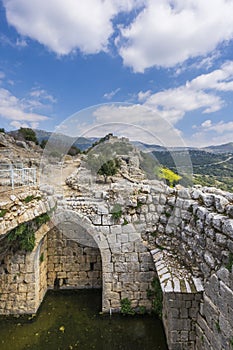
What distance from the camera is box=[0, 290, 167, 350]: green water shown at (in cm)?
505

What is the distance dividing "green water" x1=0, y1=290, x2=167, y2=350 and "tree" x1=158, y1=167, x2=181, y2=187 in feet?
13.2

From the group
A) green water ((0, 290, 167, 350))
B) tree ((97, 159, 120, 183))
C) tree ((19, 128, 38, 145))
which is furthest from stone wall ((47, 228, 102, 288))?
tree ((19, 128, 38, 145))

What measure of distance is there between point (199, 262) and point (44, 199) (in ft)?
12.7

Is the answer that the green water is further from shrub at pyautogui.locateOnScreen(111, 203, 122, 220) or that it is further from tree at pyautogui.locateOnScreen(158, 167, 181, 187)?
tree at pyautogui.locateOnScreen(158, 167, 181, 187)

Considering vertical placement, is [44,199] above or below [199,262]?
above

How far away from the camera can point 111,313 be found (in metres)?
6.00

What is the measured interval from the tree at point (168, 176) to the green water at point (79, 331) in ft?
13.2

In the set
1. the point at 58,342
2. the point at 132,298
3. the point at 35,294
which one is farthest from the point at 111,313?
the point at 35,294

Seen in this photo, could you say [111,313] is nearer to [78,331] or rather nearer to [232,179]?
[78,331]

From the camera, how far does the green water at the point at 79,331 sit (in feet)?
16.6

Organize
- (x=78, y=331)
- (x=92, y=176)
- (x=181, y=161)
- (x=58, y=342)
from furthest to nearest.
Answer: (x=92, y=176)
(x=181, y=161)
(x=78, y=331)
(x=58, y=342)

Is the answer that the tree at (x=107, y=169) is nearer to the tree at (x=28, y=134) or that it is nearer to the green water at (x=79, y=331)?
the green water at (x=79, y=331)

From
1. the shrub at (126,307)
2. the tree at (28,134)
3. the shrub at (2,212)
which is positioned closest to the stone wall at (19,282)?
the shrub at (2,212)

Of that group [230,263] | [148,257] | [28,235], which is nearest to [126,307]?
[148,257]
